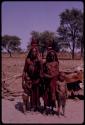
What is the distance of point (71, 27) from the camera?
112 feet

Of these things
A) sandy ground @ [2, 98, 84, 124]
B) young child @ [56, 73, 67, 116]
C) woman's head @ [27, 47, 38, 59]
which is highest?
woman's head @ [27, 47, 38, 59]

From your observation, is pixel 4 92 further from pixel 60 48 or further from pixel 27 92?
pixel 60 48

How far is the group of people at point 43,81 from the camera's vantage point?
990cm

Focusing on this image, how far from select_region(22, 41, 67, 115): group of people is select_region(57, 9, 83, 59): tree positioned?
75.7 feet

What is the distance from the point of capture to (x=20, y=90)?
45.0ft

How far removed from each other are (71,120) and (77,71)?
317cm

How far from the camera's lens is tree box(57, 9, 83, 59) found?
110ft

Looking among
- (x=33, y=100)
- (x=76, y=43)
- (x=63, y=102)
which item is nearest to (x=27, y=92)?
(x=33, y=100)

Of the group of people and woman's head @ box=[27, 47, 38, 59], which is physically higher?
woman's head @ box=[27, 47, 38, 59]

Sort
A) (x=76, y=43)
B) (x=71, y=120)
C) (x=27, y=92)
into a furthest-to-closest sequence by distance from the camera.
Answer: (x=76, y=43) < (x=27, y=92) < (x=71, y=120)

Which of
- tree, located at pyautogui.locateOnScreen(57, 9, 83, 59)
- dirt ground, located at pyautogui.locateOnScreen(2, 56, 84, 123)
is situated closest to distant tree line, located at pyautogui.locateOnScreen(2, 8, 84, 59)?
tree, located at pyautogui.locateOnScreen(57, 9, 83, 59)

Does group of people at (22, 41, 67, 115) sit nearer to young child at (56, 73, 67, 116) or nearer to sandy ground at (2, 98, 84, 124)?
young child at (56, 73, 67, 116)

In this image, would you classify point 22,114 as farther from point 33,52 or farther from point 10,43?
point 10,43

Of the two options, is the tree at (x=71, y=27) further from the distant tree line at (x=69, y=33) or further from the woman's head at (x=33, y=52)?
the woman's head at (x=33, y=52)
